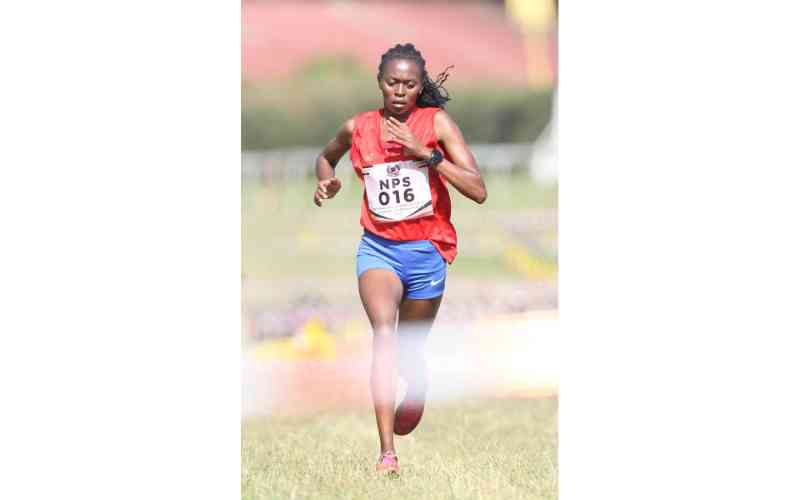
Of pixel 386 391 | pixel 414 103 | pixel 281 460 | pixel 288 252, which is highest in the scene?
pixel 414 103

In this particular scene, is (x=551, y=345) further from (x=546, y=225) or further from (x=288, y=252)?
(x=288, y=252)

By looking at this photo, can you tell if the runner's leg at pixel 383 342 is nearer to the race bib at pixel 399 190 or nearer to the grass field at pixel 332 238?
the race bib at pixel 399 190

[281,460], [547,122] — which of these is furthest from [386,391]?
[547,122]

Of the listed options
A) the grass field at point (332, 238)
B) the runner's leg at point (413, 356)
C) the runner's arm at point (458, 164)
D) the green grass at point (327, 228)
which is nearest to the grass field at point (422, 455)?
the runner's leg at point (413, 356)

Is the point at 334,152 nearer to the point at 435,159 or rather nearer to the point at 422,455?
the point at 435,159

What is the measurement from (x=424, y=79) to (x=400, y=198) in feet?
1.88

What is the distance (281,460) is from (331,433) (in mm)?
485

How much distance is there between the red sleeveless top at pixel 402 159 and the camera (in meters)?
5.89

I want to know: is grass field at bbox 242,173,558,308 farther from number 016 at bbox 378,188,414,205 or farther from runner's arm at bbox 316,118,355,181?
number 016 at bbox 378,188,414,205

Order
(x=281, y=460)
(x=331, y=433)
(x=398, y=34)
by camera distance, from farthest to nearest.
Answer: (x=398, y=34), (x=331, y=433), (x=281, y=460)

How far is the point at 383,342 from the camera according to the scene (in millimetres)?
5906

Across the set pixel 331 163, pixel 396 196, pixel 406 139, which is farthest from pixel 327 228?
pixel 406 139

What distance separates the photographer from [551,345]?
7016 mm
